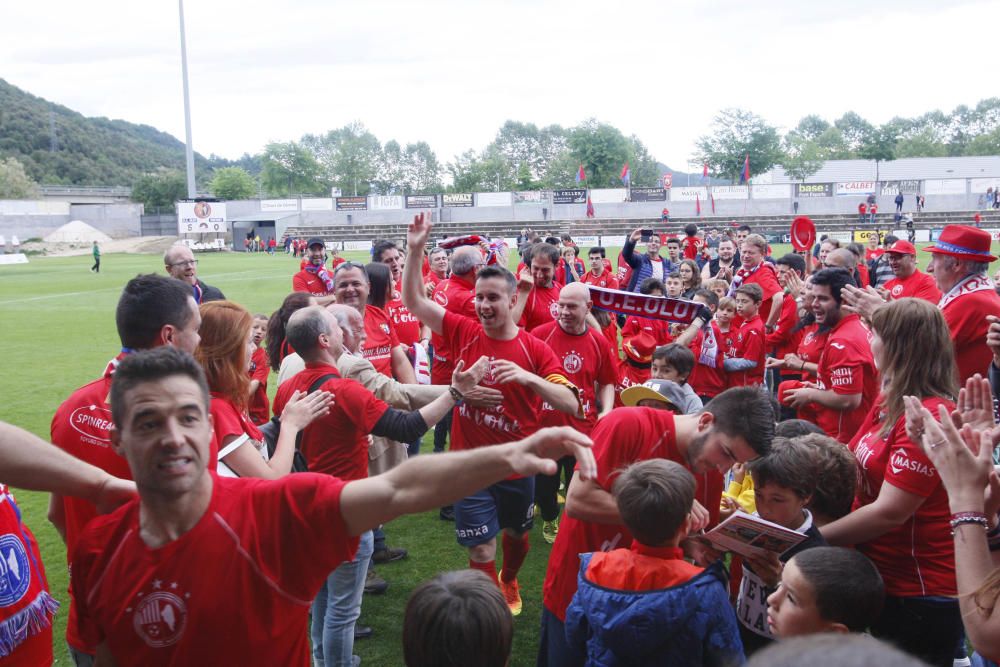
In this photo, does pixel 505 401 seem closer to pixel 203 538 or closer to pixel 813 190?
pixel 203 538

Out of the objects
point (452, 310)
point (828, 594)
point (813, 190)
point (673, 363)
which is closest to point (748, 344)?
point (673, 363)

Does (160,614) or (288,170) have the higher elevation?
(288,170)

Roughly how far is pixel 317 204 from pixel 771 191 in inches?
1506

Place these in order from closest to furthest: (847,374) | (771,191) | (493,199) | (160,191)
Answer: (847,374), (771,191), (493,199), (160,191)

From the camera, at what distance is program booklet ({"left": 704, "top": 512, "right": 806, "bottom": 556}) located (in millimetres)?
2775

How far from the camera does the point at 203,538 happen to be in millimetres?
2115

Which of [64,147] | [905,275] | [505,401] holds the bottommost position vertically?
[505,401]

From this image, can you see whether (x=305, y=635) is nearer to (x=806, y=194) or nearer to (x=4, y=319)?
(x=4, y=319)

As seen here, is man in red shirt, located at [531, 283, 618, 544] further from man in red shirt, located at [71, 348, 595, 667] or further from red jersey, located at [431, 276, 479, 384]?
man in red shirt, located at [71, 348, 595, 667]

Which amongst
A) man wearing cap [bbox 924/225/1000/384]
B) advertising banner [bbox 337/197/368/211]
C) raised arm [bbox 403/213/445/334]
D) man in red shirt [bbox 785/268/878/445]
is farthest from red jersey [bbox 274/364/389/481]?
advertising banner [bbox 337/197/368/211]

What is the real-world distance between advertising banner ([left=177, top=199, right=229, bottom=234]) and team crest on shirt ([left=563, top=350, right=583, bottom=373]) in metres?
56.2

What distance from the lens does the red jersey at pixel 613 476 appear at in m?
3.17

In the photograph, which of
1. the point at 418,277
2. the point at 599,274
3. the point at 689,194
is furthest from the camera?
the point at 689,194

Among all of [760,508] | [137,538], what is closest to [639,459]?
[760,508]
